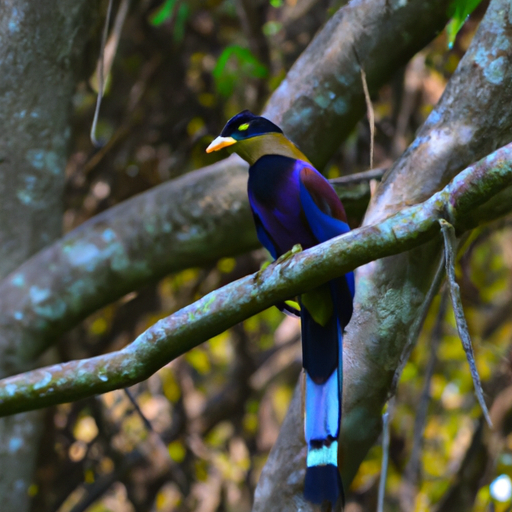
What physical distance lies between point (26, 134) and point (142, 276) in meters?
0.69

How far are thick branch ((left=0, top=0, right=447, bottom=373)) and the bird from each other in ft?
1.28

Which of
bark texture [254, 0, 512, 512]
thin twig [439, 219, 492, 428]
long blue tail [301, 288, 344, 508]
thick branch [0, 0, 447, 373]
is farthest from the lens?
thick branch [0, 0, 447, 373]

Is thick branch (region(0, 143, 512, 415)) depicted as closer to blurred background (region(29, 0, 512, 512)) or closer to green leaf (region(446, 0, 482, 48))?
green leaf (region(446, 0, 482, 48))

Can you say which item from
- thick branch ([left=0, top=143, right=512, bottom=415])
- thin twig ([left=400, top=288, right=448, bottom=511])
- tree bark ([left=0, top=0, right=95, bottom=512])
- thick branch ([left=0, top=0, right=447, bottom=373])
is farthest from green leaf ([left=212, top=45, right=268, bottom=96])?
thick branch ([left=0, top=143, right=512, bottom=415])

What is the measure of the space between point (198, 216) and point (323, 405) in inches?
36.2

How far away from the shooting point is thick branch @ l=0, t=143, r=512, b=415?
A: 49.1 inches

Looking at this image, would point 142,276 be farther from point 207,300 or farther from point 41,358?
point 207,300

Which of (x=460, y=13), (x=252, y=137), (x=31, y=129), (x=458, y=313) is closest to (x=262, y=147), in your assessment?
(x=252, y=137)

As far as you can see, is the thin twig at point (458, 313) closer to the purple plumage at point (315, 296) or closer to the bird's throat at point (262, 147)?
the purple plumage at point (315, 296)

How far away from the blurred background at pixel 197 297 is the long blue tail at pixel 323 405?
143 cm

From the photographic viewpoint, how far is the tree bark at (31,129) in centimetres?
238

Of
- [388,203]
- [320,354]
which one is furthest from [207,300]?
[388,203]

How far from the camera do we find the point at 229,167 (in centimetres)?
244

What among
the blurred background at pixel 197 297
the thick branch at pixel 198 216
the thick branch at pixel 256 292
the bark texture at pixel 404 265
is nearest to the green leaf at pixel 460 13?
the bark texture at pixel 404 265
